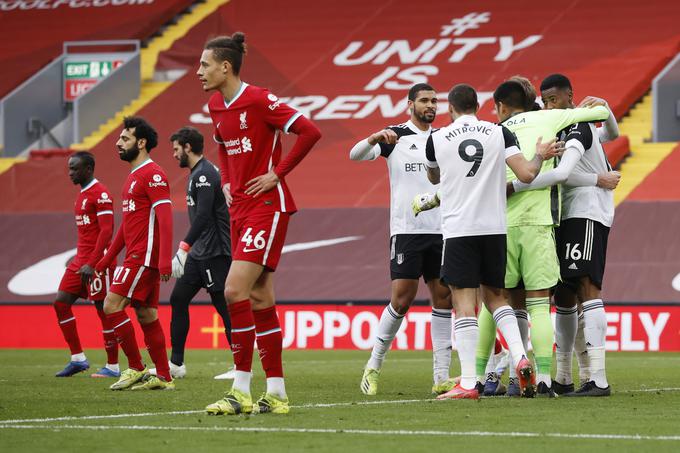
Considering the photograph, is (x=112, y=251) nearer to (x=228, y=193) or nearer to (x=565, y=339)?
(x=228, y=193)

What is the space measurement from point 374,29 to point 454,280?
64.2ft

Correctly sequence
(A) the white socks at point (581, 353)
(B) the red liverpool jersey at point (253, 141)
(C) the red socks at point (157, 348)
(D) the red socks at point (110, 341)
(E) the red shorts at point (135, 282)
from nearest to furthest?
(B) the red liverpool jersey at point (253, 141) → (A) the white socks at point (581, 353) → (E) the red shorts at point (135, 282) → (C) the red socks at point (157, 348) → (D) the red socks at point (110, 341)

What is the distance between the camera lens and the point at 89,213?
13.0m

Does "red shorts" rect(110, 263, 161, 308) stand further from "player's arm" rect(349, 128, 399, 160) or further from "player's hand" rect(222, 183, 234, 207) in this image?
"player's hand" rect(222, 183, 234, 207)

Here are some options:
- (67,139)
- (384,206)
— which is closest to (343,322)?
(384,206)

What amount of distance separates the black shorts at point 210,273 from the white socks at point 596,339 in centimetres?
428

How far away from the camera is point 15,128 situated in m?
29.0

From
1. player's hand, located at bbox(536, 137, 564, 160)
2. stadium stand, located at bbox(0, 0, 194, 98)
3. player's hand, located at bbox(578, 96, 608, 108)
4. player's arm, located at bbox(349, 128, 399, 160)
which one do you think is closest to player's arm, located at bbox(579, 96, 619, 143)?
player's hand, located at bbox(578, 96, 608, 108)

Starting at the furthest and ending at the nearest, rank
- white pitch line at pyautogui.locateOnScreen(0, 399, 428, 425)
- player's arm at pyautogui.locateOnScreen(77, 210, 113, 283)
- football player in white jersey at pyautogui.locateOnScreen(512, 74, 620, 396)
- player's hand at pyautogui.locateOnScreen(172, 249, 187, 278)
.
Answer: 1. player's arm at pyautogui.locateOnScreen(77, 210, 113, 283)
2. player's hand at pyautogui.locateOnScreen(172, 249, 187, 278)
3. football player in white jersey at pyautogui.locateOnScreen(512, 74, 620, 396)
4. white pitch line at pyautogui.locateOnScreen(0, 399, 428, 425)

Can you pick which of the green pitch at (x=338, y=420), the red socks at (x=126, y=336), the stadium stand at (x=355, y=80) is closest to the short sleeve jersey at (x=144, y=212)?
the red socks at (x=126, y=336)

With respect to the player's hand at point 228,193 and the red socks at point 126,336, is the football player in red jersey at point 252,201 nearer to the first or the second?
the player's hand at point 228,193

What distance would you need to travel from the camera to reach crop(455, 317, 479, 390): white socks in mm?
8938

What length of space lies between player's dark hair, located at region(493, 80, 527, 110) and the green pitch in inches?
85.1

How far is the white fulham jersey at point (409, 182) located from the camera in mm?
10188
